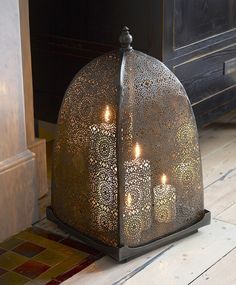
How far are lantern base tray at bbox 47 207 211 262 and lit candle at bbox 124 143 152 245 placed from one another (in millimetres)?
27

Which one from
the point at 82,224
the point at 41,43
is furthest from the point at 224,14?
the point at 82,224

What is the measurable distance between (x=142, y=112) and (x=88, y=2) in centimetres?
62

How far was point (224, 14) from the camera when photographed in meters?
2.31

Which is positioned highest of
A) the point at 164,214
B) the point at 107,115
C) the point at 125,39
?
the point at 125,39

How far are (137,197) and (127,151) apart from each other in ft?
0.40

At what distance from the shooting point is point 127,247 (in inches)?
66.2

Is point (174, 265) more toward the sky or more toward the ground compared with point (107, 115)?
more toward the ground

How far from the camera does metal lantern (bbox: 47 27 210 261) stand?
1.66 metres

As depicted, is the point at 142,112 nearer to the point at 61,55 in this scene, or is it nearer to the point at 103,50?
the point at 103,50

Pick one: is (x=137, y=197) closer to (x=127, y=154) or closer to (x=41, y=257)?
(x=127, y=154)

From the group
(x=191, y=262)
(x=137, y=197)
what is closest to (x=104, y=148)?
(x=137, y=197)

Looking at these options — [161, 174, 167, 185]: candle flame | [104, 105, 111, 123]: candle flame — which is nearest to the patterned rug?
[161, 174, 167, 185]: candle flame

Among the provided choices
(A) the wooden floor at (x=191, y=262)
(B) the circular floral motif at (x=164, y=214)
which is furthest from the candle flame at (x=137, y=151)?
(A) the wooden floor at (x=191, y=262)

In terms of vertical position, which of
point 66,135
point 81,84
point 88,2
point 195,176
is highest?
point 88,2
